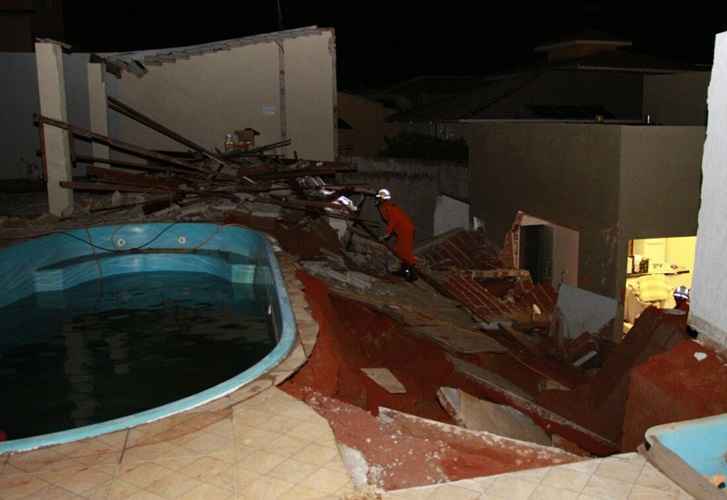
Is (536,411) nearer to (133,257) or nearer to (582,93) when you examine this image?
(133,257)

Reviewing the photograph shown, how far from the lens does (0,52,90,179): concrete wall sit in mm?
17969

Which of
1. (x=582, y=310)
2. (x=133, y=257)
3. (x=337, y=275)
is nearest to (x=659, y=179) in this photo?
(x=582, y=310)

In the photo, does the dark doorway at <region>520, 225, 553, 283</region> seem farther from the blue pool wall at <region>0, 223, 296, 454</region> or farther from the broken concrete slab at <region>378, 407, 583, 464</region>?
the broken concrete slab at <region>378, 407, 583, 464</region>

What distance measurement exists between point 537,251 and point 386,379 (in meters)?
9.01

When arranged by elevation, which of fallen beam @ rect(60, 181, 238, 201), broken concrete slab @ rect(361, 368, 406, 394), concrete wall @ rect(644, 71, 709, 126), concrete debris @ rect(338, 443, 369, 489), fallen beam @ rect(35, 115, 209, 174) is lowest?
broken concrete slab @ rect(361, 368, 406, 394)

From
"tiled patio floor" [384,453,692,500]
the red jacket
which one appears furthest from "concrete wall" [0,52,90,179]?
"tiled patio floor" [384,453,692,500]

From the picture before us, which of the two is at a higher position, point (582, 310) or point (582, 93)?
point (582, 93)

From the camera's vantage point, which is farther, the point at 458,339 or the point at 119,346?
the point at 458,339

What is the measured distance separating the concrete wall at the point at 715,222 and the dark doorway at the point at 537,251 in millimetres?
8522

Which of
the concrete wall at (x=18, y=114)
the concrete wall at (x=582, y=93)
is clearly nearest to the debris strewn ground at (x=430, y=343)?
the concrete wall at (x=18, y=114)

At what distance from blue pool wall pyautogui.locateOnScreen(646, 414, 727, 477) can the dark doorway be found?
10800 mm

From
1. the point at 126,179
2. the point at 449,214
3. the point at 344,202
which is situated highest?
the point at 126,179

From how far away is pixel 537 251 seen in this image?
1511cm

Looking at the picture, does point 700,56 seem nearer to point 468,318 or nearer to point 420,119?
point 420,119
